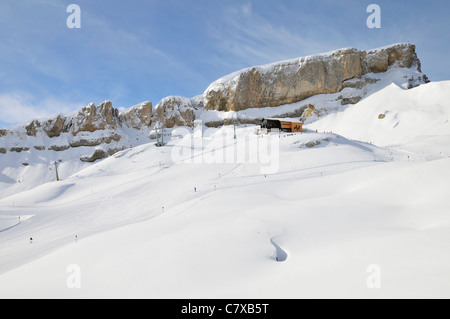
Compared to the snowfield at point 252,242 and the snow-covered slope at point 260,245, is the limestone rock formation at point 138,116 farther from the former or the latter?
the snow-covered slope at point 260,245

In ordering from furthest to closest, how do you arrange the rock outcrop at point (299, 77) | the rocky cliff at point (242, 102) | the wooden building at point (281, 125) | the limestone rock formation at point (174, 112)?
the limestone rock formation at point (174, 112)
the rock outcrop at point (299, 77)
the rocky cliff at point (242, 102)
the wooden building at point (281, 125)

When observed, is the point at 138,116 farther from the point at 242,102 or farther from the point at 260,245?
the point at 260,245

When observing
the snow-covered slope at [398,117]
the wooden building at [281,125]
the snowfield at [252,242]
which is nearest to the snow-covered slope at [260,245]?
the snowfield at [252,242]

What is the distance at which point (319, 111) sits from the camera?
67688mm

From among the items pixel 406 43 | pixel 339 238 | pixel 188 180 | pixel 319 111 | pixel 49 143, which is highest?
pixel 406 43

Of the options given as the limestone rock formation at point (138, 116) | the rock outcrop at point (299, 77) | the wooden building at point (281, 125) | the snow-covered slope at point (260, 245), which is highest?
the rock outcrop at point (299, 77)

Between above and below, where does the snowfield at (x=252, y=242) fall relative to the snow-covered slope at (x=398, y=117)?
below

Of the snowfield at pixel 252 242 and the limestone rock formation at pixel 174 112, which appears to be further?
the limestone rock formation at pixel 174 112

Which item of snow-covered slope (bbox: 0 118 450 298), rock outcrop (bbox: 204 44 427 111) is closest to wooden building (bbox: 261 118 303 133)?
snow-covered slope (bbox: 0 118 450 298)

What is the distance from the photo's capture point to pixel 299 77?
3049 inches

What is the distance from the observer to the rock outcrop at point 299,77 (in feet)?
236

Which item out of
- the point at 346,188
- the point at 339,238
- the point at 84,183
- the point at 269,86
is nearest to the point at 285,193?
the point at 346,188

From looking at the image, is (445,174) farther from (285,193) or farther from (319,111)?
(319,111)
